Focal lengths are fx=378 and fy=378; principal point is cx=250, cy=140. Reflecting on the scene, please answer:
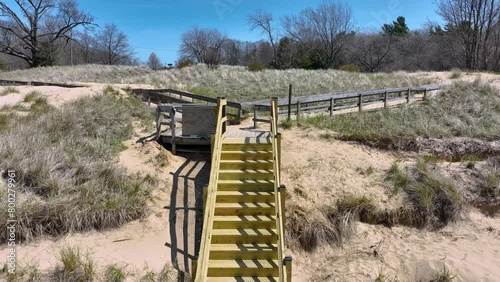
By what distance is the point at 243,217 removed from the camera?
7777mm

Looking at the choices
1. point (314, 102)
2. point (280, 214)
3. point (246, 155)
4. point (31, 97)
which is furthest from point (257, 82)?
point (280, 214)

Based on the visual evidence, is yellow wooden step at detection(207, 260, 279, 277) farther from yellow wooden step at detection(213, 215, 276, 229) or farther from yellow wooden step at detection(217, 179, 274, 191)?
yellow wooden step at detection(217, 179, 274, 191)

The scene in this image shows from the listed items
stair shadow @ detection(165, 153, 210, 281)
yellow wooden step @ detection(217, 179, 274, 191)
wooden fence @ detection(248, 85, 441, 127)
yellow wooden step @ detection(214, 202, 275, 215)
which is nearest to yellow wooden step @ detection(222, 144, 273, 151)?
yellow wooden step @ detection(217, 179, 274, 191)

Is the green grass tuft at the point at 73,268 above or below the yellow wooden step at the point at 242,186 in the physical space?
below

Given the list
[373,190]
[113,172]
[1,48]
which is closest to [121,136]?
[113,172]

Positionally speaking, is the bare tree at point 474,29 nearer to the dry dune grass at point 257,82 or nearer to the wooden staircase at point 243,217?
the dry dune grass at point 257,82

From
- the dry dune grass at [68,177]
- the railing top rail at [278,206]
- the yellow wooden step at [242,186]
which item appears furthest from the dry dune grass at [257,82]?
the yellow wooden step at [242,186]

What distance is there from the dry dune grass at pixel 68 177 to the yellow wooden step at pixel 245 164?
210 centimetres

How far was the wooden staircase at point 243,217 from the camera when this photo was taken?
680 cm

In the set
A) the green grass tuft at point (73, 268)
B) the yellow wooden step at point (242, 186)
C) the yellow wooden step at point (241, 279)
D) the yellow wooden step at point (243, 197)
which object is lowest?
the yellow wooden step at point (241, 279)

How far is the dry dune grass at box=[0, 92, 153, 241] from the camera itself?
779 centimetres

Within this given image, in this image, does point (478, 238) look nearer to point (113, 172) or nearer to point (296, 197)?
point (296, 197)

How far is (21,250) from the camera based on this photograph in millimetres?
7203

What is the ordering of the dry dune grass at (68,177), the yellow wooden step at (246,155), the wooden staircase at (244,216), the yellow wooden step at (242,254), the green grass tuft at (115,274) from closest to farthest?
the green grass tuft at (115,274)
the wooden staircase at (244,216)
the yellow wooden step at (242,254)
the dry dune grass at (68,177)
the yellow wooden step at (246,155)
